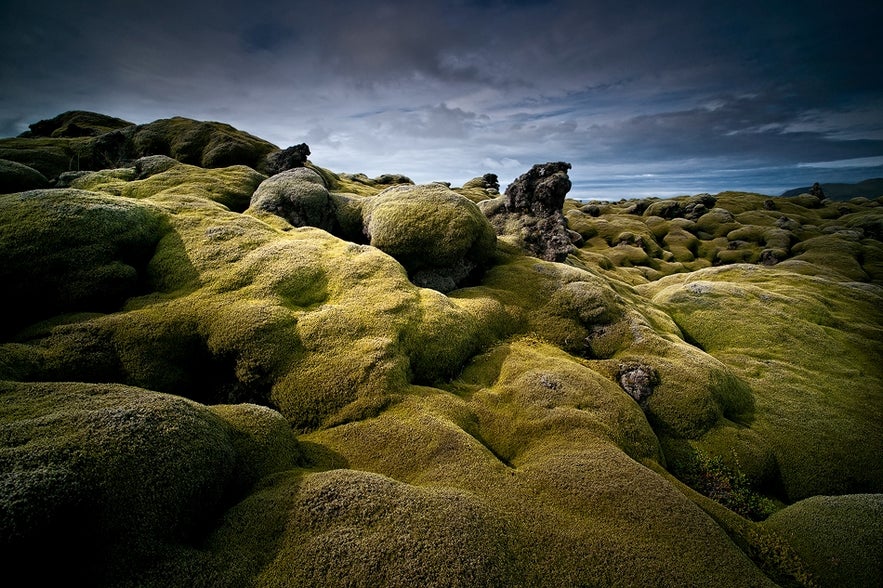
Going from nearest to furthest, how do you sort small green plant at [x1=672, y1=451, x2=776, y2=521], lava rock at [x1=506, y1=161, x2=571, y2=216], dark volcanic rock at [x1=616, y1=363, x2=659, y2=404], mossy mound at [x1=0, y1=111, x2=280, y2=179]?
1. small green plant at [x1=672, y1=451, x2=776, y2=521]
2. dark volcanic rock at [x1=616, y1=363, x2=659, y2=404]
3. lava rock at [x1=506, y1=161, x2=571, y2=216]
4. mossy mound at [x1=0, y1=111, x2=280, y2=179]

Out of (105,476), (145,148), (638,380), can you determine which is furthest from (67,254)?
(145,148)

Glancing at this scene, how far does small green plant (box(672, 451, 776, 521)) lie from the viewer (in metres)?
13.1

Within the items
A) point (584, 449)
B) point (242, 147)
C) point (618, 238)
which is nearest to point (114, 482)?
point (584, 449)

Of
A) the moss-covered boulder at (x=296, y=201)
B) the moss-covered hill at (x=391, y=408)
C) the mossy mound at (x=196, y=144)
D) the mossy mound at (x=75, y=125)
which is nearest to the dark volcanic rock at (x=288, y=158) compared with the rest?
the mossy mound at (x=196, y=144)

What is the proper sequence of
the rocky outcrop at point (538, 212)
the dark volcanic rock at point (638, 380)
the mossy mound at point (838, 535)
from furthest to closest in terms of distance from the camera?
the rocky outcrop at point (538, 212) → the dark volcanic rock at point (638, 380) → the mossy mound at point (838, 535)

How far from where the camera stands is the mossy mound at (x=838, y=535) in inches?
364

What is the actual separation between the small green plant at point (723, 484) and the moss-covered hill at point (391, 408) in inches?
3.8

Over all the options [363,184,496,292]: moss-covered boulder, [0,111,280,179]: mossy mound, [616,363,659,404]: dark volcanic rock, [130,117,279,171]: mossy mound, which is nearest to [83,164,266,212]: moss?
[130,117,279,171]: mossy mound

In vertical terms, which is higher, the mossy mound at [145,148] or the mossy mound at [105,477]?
the mossy mound at [145,148]

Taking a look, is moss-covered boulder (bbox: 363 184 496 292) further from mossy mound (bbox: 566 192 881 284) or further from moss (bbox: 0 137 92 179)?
mossy mound (bbox: 566 192 881 284)

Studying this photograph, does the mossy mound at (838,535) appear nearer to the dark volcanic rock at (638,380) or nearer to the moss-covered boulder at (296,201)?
the dark volcanic rock at (638,380)

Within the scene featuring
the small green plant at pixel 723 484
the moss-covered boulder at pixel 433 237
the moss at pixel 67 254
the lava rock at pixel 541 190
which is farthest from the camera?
A: the lava rock at pixel 541 190

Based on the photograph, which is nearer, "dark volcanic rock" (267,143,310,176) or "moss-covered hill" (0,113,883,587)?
"moss-covered hill" (0,113,883,587)

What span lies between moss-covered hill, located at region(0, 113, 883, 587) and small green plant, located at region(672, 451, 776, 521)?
10 cm
